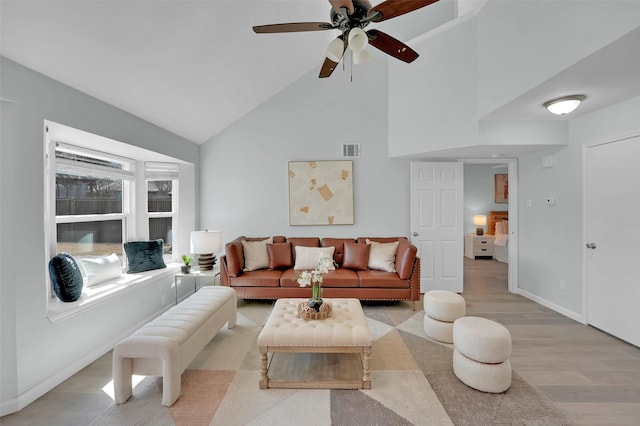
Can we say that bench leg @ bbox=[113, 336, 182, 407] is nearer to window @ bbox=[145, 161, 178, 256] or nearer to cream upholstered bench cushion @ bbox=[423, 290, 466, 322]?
cream upholstered bench cushion @ bbox=[423, 290, 466, 322]

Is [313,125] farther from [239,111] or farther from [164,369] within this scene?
[164,369]

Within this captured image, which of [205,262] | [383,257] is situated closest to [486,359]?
[383,257]

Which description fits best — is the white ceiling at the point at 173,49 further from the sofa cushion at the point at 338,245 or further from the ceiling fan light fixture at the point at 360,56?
the sofa cushion at the point at 338,245

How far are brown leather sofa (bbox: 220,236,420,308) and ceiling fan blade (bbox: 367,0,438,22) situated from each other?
270 centimetres

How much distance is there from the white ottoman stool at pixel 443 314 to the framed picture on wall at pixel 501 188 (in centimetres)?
588

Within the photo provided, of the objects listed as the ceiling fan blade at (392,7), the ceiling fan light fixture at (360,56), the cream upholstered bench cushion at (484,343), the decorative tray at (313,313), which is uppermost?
the ceiling fan blade at (392,7)

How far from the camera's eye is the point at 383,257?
13.1ft

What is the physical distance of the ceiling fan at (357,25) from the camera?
1684mm

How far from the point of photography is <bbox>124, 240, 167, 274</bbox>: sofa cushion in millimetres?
3546

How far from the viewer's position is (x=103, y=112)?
8.69 feet

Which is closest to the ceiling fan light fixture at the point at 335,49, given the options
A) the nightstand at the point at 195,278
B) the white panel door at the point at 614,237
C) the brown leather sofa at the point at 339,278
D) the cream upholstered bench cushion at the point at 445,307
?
the cream upholstered bench cushion at the point at 445,307

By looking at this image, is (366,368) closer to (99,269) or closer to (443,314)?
(443,314)

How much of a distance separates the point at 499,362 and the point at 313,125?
152 inches

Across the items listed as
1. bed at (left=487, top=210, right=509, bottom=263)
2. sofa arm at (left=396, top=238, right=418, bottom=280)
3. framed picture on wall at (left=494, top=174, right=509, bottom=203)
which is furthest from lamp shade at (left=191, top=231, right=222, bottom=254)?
framed picture on wall at (left=494, top=174, right=509, bottom=203)
